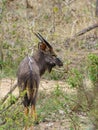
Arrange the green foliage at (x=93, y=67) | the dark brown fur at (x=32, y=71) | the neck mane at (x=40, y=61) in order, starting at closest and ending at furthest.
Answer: the green foliage at (x=93, y=67)
the dark brown fur at (x=32, y=71)
the neck mane at (x=40, y=61)

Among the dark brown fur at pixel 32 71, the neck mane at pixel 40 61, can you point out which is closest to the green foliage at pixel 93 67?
the dark brown fur at pixel 32 71

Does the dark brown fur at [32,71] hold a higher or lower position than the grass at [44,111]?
higher

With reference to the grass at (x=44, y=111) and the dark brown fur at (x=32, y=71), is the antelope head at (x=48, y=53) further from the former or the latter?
the grass at (x=44, y=111)

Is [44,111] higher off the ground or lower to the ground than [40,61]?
lower

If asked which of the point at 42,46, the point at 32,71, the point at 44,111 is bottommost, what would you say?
the point at 44,111

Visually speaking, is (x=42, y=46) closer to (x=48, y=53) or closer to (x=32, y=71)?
(x=48, y=53)

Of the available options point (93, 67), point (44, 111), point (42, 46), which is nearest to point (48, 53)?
point (42, 46)

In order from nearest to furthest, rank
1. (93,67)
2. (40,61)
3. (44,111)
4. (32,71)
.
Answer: (93,67), (32,71), (40,61), (44,111)

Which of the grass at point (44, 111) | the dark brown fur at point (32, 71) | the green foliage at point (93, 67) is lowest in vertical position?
the grass at point (44, 111)

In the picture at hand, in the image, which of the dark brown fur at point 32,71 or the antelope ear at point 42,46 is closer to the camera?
the dark brown fur at point 32,71

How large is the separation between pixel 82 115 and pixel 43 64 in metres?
1.40

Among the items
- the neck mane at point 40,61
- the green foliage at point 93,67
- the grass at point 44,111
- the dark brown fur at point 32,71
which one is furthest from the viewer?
the neck mane at point 40,61

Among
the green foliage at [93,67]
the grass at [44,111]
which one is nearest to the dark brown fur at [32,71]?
the grass at [44,111]

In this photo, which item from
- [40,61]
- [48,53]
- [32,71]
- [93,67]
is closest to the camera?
[93,67]
